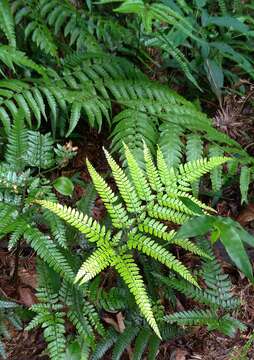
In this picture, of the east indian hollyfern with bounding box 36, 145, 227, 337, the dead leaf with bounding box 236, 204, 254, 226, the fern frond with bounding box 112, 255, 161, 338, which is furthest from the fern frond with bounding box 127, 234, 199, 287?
the dead leaf with bounding box 236, 204, 254, 226

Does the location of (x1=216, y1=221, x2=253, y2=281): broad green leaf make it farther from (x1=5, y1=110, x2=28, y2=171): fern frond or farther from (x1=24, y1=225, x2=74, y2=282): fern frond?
(x1=5, y1=110, x2=28, y2=171): fern frond

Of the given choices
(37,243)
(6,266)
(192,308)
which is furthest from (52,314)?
(192,308)

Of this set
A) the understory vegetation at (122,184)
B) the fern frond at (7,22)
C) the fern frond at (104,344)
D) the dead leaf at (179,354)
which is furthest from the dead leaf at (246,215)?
the fern frond at (7,22)

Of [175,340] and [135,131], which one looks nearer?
[175,340]

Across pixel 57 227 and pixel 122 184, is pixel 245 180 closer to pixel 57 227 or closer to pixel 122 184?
pixel 122 184

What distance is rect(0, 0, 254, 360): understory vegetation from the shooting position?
7.74 ft

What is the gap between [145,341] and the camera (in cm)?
266

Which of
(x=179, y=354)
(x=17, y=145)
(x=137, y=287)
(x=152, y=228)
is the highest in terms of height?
(x=17, y=145)

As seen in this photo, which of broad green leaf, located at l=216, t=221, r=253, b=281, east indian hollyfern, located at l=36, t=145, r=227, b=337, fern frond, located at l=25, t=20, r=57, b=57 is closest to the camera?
broad green leaf, located at l=216, t=221, r=253, b=281

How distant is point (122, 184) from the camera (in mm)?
2354

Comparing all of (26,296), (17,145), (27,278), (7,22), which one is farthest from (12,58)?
(26,296)

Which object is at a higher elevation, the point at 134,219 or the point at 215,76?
the point at 215,76

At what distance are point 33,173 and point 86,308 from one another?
45.3 inches

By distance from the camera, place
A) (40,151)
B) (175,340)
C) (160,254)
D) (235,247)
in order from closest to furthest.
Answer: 1. (235,247)
2. (160,254)
3. (40,151)
4. (175,340)
